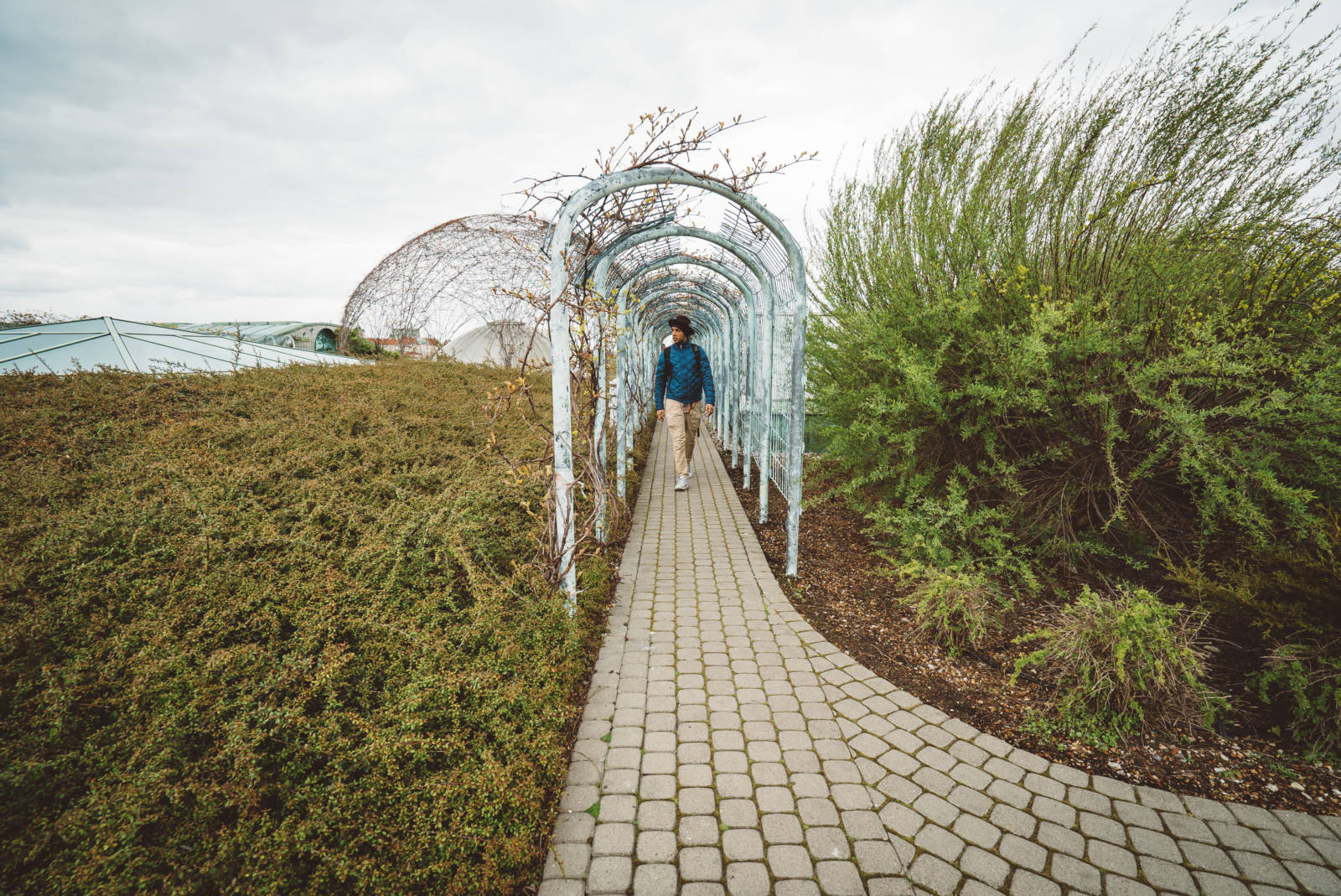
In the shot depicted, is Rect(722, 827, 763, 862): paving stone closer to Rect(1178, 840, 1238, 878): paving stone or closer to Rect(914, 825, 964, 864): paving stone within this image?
Rect(914, 825, 964, 864): paving stone

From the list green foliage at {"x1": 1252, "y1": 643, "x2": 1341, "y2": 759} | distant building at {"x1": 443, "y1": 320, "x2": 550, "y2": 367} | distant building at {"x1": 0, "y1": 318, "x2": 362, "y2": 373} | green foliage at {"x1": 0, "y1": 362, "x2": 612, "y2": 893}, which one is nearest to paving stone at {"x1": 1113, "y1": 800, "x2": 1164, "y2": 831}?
green foliage at {"x1": 1252, "y1": 643, "x2": 1341, "y2": 759}

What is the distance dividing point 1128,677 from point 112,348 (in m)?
10.8

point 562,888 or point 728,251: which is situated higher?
point 728,251

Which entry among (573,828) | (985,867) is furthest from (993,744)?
(573,828)

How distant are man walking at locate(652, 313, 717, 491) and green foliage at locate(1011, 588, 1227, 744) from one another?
3905 mm

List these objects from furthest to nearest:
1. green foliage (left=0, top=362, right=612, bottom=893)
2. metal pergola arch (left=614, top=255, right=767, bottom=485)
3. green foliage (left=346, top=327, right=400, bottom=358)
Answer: green foliage (left=346, top=327, right=400, bottom=358) < metal pergola arch (left=614, top=255, right=767, bottom=485) < green foliage (left=0, top=362, right=612, bottom=893)

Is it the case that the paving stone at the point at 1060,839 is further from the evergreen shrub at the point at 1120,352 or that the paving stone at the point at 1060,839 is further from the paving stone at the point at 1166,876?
the evergreen shrub at the point at 1120,352

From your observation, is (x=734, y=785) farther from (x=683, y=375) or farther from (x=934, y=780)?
(x=683, y=375)

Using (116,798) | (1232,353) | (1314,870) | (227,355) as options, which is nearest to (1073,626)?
(1314,870)

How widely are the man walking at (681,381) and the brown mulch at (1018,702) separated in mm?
2484

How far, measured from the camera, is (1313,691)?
7.98 ft

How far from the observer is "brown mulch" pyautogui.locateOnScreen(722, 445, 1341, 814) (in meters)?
2.24

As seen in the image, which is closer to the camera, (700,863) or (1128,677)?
(700,863)

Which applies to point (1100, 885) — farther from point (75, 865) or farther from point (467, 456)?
point (467, 456)
